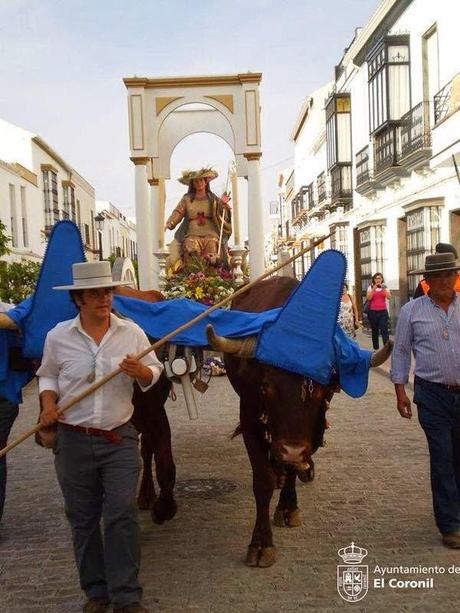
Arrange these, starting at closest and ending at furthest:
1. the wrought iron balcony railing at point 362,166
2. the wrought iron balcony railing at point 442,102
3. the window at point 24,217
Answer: the wrought iron balcony railing at point 442,102, the wrought iron balcony railing at point 362,166, the window at point 24,217

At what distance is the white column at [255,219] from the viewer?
10.7 metres

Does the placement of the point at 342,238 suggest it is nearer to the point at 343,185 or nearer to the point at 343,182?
the point at 343,185

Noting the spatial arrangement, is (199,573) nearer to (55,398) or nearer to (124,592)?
(124,592)

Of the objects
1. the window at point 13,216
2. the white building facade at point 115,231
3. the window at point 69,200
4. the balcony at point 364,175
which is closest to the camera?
the balcony at point 364,175

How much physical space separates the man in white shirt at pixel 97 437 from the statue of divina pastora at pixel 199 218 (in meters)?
6.38

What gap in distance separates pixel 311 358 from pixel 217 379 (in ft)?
29.6

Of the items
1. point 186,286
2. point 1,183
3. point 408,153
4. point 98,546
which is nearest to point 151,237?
point 186,286

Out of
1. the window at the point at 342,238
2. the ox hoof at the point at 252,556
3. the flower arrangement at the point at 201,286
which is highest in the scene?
the window at the point at 342,238

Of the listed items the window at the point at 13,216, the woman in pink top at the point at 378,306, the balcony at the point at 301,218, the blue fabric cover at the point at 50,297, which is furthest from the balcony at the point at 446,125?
the balcony at the point at 301,218

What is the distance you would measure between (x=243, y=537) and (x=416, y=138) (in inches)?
572

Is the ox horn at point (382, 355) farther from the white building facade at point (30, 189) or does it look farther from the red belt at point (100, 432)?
the white building facade at point (30, 189)

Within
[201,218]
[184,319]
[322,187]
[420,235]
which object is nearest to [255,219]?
[201,218]

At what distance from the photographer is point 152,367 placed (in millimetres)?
3850

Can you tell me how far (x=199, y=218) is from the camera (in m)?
10.4
